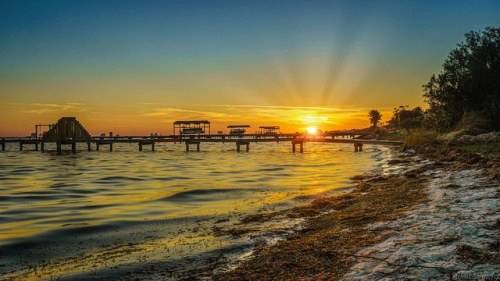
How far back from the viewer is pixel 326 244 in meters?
6.15

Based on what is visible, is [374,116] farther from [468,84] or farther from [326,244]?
[326,244]

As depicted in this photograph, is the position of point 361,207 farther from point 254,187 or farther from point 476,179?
point 254,187

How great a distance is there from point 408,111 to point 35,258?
107444 millimetres

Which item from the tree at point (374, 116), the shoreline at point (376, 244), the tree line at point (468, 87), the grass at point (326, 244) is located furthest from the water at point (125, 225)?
the tree at point (374, 116)

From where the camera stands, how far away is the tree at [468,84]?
34031 mm

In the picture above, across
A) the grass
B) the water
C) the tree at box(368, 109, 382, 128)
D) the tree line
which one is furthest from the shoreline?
the tree at box(368, 109, 382, 128)

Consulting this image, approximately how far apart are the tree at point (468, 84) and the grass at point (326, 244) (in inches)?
1042

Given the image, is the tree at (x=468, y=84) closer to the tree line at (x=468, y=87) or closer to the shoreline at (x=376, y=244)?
the tree line at (x=468, y=87)

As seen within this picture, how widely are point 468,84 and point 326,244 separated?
34533 millimetres

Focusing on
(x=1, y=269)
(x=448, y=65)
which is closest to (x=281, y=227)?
(x=1, y=269)

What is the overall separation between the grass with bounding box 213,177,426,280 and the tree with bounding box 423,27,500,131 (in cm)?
2648

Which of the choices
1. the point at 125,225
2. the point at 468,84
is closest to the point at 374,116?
the point at 468,84

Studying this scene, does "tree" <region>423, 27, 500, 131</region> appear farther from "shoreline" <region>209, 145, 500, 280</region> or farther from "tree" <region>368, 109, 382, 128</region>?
"tree" <region>368, 109, 382, 128</region>

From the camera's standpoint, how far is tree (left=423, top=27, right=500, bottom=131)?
34031 mm
